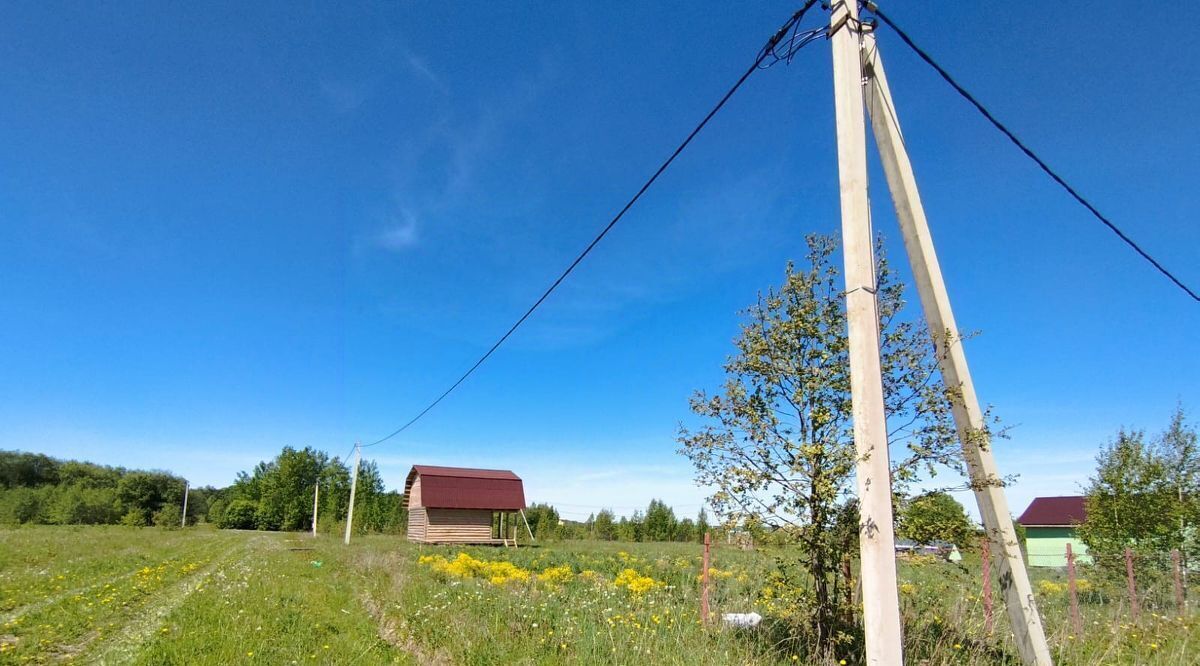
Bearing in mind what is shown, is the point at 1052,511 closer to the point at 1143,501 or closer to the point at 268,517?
the point at 1143,501

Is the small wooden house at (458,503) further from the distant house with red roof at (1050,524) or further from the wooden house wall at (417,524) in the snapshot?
the distant house with red roof at (1050,524)

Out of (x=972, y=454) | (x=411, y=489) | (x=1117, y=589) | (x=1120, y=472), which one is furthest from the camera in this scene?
(x=411, y=489)

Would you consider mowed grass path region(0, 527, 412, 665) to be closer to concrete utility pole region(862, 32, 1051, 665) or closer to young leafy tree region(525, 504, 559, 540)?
concrete utility pole region(862, 32, 1051, 665)

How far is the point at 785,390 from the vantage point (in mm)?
5352

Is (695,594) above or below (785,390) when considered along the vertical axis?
below

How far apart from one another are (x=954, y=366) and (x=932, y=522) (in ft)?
4.25

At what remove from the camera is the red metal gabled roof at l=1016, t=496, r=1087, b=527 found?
41000 millimetres

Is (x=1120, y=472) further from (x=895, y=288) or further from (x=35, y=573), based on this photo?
(x=35, y=573)

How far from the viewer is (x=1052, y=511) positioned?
4272 cm

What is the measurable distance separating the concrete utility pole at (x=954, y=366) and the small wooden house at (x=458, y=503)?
32.2 meters

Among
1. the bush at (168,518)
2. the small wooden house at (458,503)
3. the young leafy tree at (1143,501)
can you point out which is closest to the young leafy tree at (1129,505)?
the young leafy tree at (1143,501)

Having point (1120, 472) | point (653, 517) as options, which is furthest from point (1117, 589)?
point (653, 517)

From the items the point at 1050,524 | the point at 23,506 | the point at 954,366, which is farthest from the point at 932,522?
the point at 23,506

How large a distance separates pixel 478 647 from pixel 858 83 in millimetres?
6090
